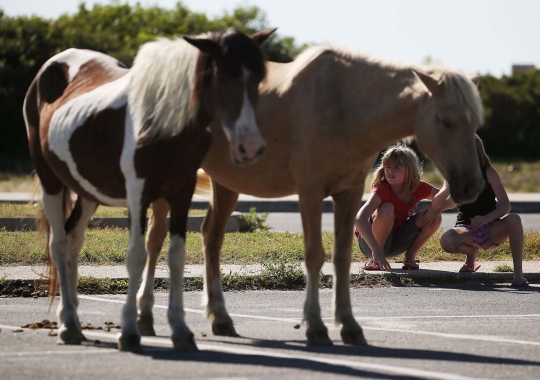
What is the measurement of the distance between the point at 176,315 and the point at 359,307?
2.86m

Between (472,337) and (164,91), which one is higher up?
(164,91)

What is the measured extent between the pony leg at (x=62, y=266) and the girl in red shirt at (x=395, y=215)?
421 cm

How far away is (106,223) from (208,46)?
9158 millimetres

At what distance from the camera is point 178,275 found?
732cm

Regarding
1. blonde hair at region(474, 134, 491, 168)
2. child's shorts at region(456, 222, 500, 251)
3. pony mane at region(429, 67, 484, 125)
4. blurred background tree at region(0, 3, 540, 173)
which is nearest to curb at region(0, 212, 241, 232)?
child's shorts at region(456, 222, 500, 251)

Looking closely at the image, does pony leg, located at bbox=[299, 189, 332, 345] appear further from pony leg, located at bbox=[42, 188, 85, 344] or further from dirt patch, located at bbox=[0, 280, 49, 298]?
dirt patch, located at bbox=[0, 280, 49, 298]

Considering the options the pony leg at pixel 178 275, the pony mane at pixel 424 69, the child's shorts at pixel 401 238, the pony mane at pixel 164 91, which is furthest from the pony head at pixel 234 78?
the child's shorts at pixel 401 238

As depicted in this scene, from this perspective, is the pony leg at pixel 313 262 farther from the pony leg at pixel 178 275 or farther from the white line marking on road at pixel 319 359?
the pony leg at pixel 178 275

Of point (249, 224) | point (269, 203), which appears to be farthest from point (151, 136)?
point (269, 203)

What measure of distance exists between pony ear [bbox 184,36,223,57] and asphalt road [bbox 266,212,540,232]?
10.7m

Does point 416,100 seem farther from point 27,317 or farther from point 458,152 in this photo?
point 27,317

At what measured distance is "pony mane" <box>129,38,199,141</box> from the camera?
7.10m

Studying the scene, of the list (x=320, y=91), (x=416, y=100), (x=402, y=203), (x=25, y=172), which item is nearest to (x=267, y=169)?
(x=320, y=91)

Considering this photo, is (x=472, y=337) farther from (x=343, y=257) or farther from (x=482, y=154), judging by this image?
(x=482, y=154)
